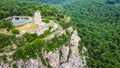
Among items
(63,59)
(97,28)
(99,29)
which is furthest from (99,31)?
(63,59)

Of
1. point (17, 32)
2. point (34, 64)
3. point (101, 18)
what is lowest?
point (101, 18)

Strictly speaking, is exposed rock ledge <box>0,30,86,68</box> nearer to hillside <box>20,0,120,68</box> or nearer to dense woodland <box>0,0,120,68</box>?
dense woodland <box>0,0,120,68</box>

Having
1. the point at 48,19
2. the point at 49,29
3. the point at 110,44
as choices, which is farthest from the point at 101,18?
the point at 49,29

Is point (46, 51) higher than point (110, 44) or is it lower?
higher

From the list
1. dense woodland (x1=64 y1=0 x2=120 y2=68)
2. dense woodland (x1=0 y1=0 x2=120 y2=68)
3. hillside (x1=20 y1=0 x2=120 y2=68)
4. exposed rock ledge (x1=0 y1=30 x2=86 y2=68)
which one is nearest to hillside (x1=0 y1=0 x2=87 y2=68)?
exposed rock ledge (x1=0 y1=30 x2=86 y2=68)

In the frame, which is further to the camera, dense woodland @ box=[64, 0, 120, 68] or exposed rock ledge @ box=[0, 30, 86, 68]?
dense woodland @ box=[64, 0, 120, 68]

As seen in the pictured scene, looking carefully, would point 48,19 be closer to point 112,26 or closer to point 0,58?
point 0,58

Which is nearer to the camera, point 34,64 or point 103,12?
point 34,64

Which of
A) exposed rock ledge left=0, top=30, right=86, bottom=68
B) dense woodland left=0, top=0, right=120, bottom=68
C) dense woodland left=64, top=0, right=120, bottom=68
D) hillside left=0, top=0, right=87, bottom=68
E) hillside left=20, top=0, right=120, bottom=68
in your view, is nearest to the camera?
hillside left=0, top=0, right=87, bottom=68

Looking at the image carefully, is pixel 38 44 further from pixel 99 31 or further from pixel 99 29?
pixel 99 29
